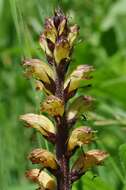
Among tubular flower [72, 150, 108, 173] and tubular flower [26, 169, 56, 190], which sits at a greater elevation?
tubular flower [72, 150, 108, 173]

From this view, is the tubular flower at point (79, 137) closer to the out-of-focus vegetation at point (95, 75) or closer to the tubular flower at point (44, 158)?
the tubular flower at point (44, 158)

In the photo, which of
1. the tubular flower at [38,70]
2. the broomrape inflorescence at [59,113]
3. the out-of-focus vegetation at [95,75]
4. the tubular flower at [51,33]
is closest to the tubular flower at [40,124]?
the broomrape inflorescence at [59,113]

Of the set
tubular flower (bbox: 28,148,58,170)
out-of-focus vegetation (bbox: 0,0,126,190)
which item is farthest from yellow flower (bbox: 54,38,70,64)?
out-of-focus vegetation (bbox: 0,0,126,190)

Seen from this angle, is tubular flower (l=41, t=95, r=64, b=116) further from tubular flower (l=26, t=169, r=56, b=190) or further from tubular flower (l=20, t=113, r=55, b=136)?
tubular flower (l=26, t=169, r=56, b=190)

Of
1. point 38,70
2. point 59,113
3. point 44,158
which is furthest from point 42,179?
point 38,70

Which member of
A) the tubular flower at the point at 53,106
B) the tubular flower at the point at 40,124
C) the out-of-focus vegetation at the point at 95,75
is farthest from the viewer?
the out-of-focus vegetation at the point at 95,75

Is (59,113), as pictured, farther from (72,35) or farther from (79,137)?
(72,35)

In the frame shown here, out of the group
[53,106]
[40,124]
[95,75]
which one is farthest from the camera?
[95,75]

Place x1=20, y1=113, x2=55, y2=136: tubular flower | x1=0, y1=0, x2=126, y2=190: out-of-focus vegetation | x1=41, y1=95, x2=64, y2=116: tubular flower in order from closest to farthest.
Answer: x1=41, y1=95, x2=64, y2=116: tubular flower < x1=20, y1=113, x2=55, y2=136: tubular flower < x1=0, y1=0, x2=126, y2=190: out-of-focus vegetation

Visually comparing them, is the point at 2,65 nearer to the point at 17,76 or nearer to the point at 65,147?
the point at 17,76
